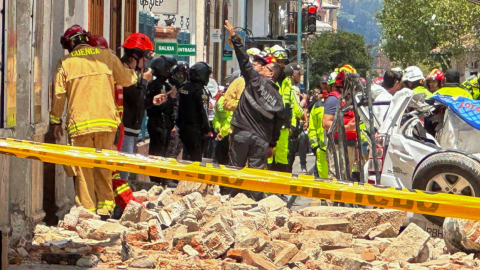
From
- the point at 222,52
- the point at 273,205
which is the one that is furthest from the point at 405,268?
the point at 222,52

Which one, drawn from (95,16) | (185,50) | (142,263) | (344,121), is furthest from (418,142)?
(185,50)

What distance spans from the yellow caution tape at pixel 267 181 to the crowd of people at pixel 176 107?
251 centimetres

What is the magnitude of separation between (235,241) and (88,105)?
73.5 inches

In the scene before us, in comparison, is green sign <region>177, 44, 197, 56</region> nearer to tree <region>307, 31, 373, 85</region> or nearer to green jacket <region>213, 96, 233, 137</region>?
green jacket <region>213, 96, 233, 137</region>

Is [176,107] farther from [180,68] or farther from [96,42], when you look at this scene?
[96,42]

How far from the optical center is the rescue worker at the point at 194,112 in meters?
11.5

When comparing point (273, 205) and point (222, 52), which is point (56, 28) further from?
point (222, 52)

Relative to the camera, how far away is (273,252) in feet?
21.6

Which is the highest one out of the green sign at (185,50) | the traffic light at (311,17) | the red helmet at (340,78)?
the traffic light at (311,17)

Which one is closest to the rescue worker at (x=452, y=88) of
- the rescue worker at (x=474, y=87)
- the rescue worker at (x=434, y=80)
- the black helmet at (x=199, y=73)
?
the rescue worker at (x=434, y=80)

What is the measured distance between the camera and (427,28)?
163ft

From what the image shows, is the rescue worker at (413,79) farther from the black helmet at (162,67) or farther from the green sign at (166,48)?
the green sign at (166,48)

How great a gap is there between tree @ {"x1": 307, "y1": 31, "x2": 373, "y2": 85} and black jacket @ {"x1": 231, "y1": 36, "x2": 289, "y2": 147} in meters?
57.4

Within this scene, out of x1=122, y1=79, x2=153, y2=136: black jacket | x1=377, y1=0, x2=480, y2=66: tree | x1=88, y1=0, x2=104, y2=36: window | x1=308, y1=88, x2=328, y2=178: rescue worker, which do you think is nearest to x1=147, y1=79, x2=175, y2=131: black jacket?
x1=88, y1=0, x2=104, y2=36: window
